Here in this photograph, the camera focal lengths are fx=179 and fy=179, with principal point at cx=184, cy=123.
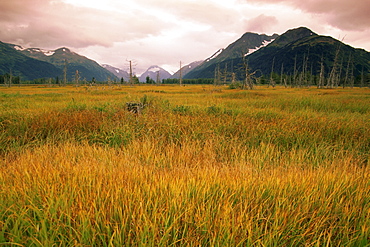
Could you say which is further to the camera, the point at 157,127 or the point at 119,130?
the point at 157,127

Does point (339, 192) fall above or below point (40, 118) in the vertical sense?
below

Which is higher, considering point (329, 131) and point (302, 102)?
point (302, 102)

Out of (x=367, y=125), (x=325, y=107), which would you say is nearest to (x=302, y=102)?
(x=325, y=107)

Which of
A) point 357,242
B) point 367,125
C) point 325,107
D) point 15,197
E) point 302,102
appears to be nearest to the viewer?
point 357,242

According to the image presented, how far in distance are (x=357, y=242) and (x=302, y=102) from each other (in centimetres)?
1108

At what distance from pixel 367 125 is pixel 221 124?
4.76 m

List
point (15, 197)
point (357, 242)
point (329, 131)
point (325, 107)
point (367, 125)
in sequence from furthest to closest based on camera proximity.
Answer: point (325, 107)
point (367, 125)
point (329, 131)
point (15, 197)
point (357, 242)

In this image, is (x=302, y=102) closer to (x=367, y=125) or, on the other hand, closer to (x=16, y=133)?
(x=367, y=125)

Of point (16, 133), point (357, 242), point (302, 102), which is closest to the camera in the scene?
point (357, 242)

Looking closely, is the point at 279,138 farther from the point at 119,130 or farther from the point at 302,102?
the point at 302,102

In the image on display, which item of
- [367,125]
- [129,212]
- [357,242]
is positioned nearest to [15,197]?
[129,212]

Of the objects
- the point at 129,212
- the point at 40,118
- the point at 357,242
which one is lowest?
the point at 357,242

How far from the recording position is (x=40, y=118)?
18.5ft

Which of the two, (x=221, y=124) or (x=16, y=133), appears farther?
(x=221, y=124)
